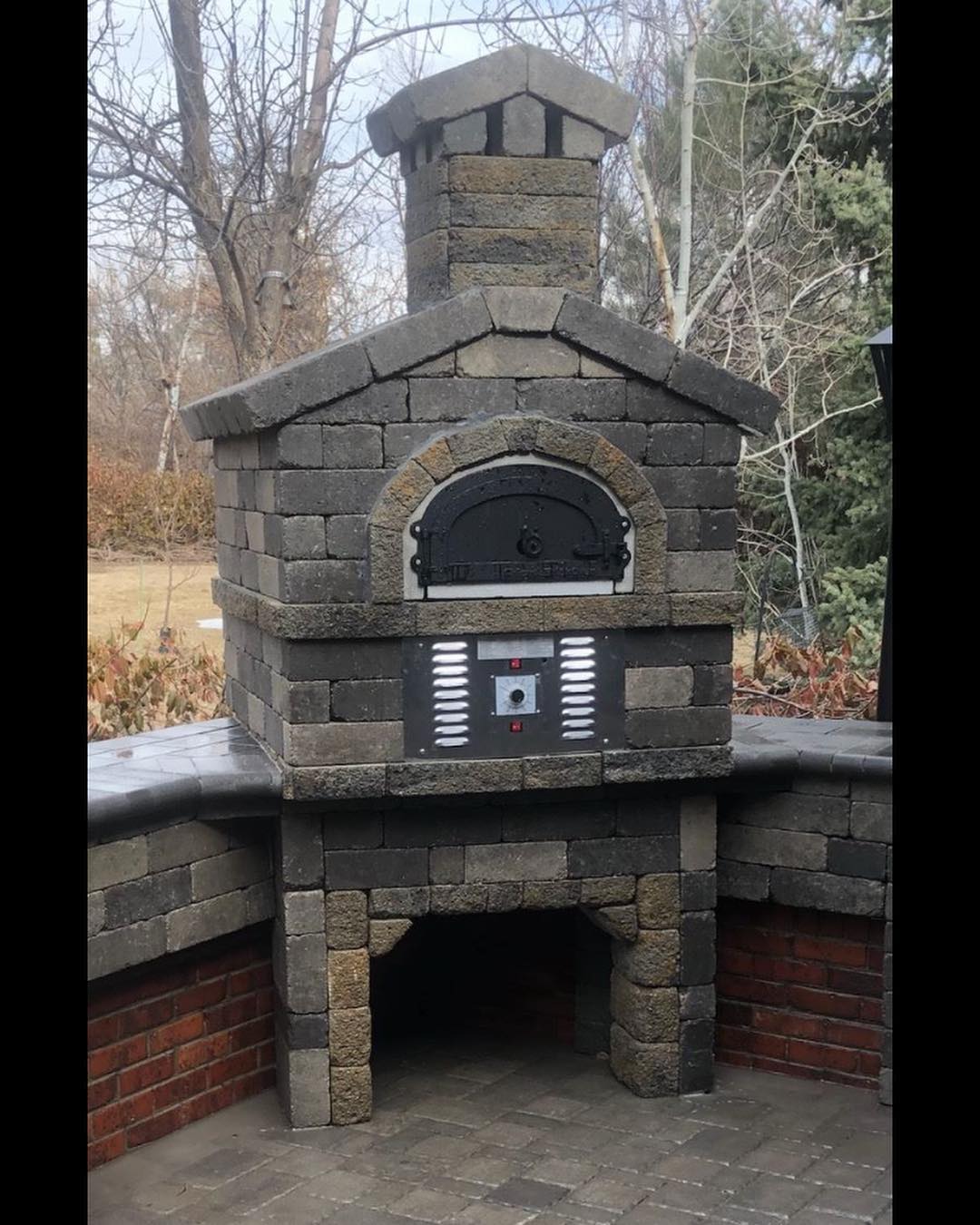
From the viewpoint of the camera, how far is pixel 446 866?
19.4ft

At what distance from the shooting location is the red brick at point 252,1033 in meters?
6.21

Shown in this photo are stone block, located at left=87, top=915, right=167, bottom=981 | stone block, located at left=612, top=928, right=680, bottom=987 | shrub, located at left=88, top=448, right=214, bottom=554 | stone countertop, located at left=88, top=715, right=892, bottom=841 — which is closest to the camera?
stone block, located at left=87, top=915, right=167, bottom=981

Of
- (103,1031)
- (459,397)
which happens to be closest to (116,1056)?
(103,1031)

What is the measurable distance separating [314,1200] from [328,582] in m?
2.37

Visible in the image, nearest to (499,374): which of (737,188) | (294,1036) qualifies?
(294,1036)

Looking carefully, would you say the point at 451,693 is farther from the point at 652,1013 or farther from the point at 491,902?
the point at 652,1013

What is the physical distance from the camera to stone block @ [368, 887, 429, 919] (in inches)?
231

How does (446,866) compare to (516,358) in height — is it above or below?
below

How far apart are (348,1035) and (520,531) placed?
7.35 ft

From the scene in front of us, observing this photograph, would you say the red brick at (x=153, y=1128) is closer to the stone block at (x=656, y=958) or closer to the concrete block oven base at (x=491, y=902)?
the concrete block oven base at (x=491, y=902)

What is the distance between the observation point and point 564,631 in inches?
230

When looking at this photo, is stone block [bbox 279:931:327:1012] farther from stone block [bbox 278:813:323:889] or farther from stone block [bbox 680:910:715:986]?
stone block [bbox 680:910:715:986]

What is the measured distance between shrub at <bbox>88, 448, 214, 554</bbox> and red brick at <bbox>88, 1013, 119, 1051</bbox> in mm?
10044

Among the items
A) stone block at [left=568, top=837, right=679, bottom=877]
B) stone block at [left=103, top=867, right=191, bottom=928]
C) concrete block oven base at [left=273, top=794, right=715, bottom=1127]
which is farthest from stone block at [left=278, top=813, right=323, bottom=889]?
stone block at [left=568, top=837, right=679, bottom=877]
